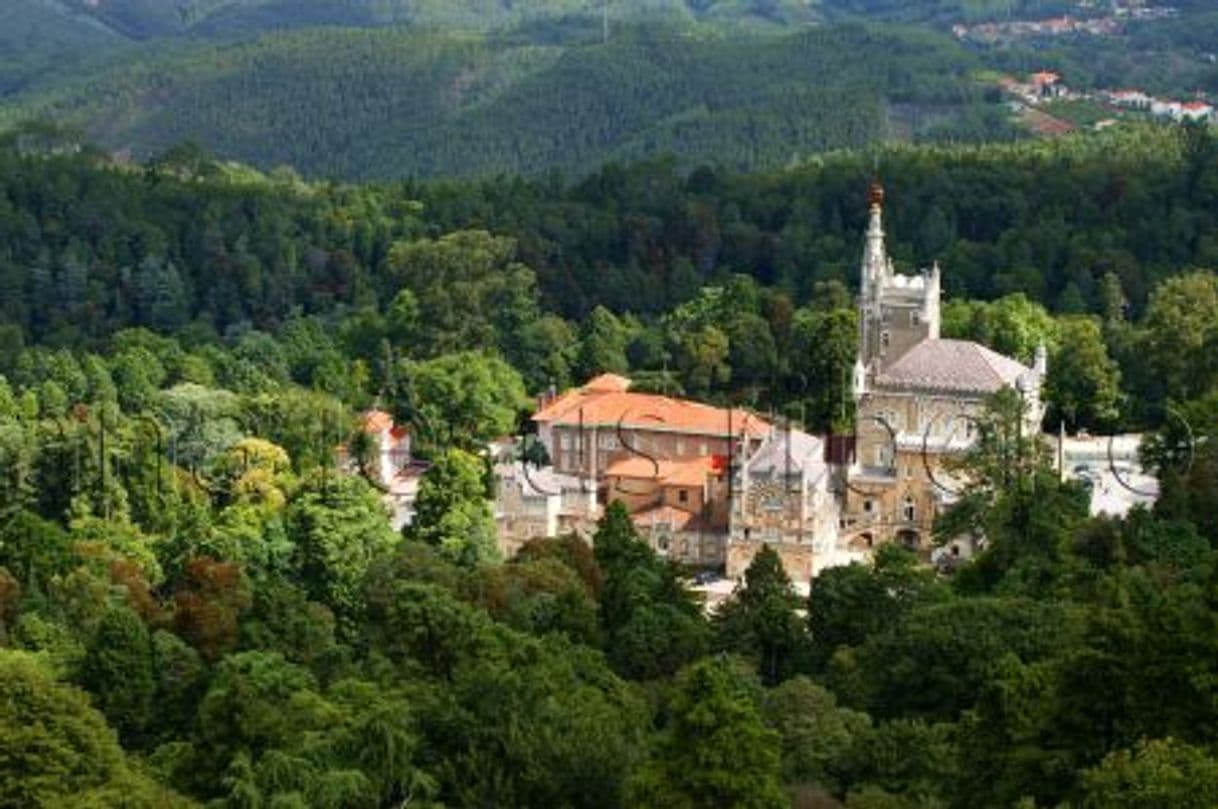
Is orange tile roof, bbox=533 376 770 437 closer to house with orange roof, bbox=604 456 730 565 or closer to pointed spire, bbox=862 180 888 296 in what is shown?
house with orange roof, bbox=604 456 730 565

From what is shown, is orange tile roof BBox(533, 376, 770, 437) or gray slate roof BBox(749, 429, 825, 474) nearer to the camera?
gray slate roof BBox(749, 429, 825, 474)

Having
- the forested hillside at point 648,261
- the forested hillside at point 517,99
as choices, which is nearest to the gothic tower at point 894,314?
the forested hillside at point 648,261

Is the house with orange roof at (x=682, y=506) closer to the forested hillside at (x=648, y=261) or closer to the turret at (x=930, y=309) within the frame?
the turret at (x=930, y=309)

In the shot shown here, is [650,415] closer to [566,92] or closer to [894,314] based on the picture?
[894,314]

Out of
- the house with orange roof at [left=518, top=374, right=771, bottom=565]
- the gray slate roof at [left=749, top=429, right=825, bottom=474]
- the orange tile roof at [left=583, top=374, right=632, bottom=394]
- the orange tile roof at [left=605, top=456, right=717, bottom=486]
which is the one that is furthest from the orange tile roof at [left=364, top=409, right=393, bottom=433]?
the gray slate roof at [left=749, top=429, right=825, bottom=474]

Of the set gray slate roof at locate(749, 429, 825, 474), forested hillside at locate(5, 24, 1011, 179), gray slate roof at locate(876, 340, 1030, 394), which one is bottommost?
gray slate roof at locate(749, 429, 825, 474)

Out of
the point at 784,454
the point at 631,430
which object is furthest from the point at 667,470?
the point at 784,454

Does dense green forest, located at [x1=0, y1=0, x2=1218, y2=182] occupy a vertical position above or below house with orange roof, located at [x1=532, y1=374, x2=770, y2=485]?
above
